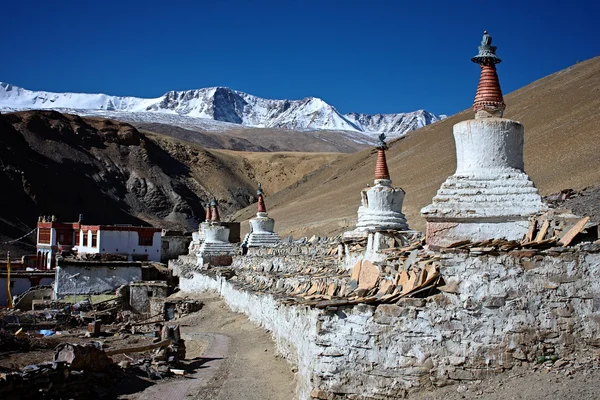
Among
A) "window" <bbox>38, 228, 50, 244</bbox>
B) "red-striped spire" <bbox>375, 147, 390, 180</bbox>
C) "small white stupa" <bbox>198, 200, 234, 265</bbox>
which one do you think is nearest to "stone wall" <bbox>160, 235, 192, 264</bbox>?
"window" <bbox>38, 228, 50, 244</bbox>

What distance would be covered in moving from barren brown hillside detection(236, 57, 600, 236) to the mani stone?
24.6m

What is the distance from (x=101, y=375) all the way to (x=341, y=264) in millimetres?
6357

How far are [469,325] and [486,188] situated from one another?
320cm

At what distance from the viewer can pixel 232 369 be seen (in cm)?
1204

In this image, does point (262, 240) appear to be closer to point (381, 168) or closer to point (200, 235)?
point (200, 235)

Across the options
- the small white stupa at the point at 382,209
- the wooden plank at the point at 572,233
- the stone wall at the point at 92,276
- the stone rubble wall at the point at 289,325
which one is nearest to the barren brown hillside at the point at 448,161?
the stone wall at the point at 92,276

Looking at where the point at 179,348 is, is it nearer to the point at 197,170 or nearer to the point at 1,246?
the point at 1,246

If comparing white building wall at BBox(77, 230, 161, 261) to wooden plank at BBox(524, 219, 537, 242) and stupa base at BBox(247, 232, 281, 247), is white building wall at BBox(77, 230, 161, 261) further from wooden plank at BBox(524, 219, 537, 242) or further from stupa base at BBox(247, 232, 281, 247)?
wooden plank at BBox(524, 219, 537, 242)

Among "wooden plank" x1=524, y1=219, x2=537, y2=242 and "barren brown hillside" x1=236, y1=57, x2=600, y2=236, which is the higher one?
"barren brown hillside" x1=236, y1=57, x2=600, y2=236

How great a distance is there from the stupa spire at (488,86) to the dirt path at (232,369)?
17.2 ft

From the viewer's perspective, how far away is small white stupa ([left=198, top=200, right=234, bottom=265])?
30.2 m

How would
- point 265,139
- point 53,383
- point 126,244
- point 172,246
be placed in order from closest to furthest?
point 53,383
point 126,244
point 172,246
point 265,139

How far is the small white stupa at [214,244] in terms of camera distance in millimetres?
30153

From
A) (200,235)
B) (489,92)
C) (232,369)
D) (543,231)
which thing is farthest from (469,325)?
(200,235)
